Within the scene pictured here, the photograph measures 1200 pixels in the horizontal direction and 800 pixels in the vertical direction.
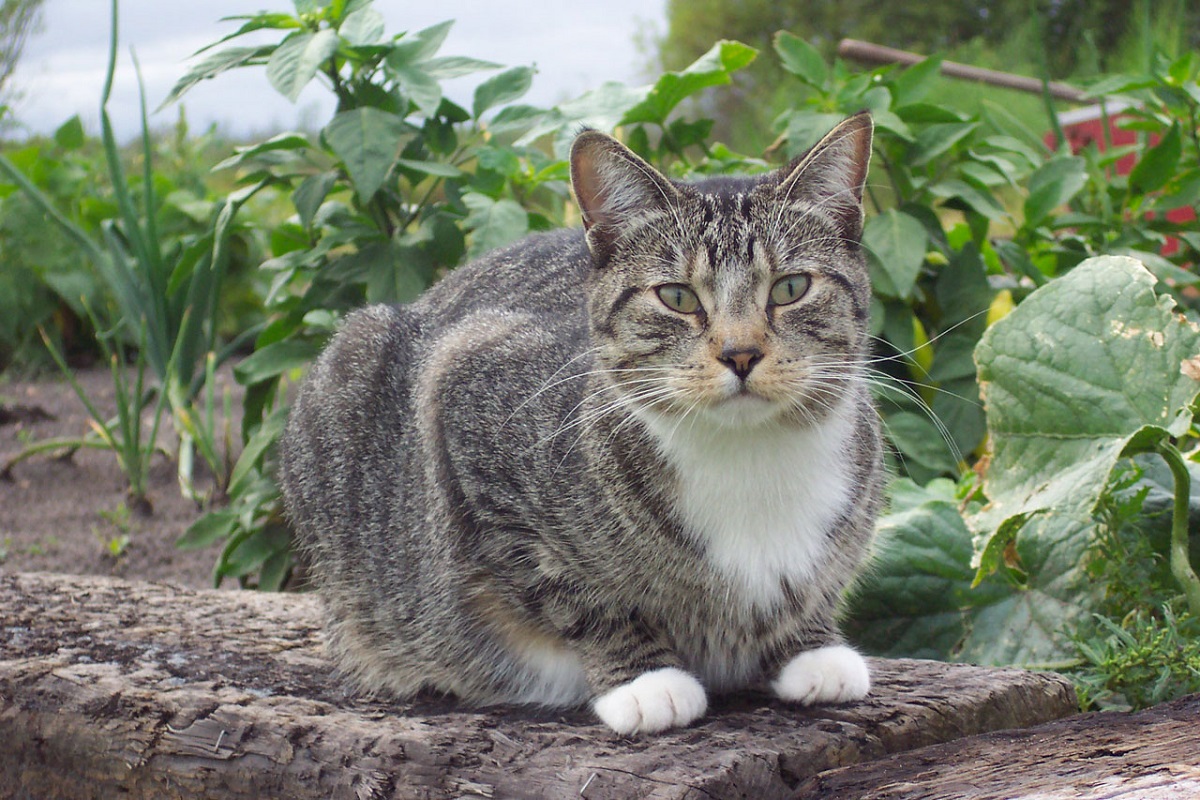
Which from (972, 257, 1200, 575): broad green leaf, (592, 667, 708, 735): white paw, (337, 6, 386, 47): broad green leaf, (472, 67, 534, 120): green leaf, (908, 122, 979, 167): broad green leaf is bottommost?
(592, 667, 708, 735): white paw

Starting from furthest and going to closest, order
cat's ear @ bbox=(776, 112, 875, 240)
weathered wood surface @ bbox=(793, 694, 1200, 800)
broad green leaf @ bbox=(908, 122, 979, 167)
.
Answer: broad green leaf @ bbox=(908, 122, 979, 167) → cat's ear @ bbox=(776, 112, 875, 240) → weathered wood surface @ bbox=(793, 694, 1200, 800)

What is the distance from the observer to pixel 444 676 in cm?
209

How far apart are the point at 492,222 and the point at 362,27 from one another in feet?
2.19

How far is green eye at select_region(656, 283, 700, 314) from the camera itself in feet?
5.91

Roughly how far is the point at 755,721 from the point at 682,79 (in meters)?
2.01

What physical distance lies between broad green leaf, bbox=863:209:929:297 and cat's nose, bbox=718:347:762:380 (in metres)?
1.39

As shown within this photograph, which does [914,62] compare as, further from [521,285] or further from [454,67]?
[521,285]

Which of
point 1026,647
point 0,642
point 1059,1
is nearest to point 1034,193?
point 1026,647

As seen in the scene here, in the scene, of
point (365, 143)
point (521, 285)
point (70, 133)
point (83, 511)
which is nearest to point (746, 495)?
point (521, 285)

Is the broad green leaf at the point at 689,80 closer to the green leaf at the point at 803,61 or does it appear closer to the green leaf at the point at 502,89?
the green leaf at the point at 803,61

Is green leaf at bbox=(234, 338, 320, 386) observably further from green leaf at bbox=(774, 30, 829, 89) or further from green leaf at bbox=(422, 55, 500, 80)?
green leaf at bbox=(774, 30, 829, 89)

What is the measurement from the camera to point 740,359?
65.7 inches

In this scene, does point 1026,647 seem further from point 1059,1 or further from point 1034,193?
point 1059,1

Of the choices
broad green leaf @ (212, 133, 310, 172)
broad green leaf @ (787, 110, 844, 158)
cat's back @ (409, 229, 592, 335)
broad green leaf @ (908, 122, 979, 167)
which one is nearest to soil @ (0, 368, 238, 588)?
broad green leaf @ (212, 133, 310, 172)
